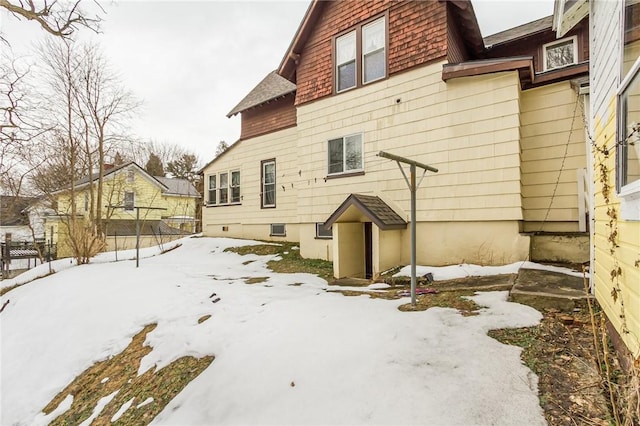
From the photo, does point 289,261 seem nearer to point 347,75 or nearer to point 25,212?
point 347,75

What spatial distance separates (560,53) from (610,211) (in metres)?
8.93

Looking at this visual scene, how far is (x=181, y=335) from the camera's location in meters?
4.60

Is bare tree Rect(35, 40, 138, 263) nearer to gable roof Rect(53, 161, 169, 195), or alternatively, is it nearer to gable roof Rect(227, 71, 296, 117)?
gable roof Rect(53, 161, 169, 195)

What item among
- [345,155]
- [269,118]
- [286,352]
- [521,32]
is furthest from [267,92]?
[286,352]

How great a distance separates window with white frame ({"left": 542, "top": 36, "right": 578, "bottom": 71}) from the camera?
29.3ft

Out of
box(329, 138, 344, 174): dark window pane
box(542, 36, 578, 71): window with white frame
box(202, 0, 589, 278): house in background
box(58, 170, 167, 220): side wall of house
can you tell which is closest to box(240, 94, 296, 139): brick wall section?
box(202, 0, 589, 278): house in background

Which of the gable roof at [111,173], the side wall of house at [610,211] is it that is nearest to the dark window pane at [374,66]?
the side wall of house at [610,211]

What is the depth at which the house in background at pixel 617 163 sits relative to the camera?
90.5 inches

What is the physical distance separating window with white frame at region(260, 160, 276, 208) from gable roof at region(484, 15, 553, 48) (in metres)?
8.71

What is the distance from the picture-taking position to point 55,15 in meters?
8.31

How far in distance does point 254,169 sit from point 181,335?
31.1 feet

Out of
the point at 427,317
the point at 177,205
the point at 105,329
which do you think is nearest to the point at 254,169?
the point at 105,329

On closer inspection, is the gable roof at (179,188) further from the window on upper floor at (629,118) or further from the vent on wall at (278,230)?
the window on upper floor at (629,118)

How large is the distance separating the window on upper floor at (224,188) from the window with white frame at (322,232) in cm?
573
